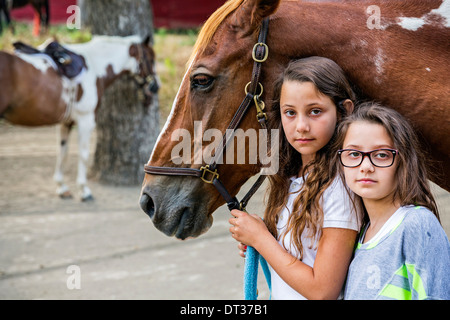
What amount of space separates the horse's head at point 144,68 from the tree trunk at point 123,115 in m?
0.12

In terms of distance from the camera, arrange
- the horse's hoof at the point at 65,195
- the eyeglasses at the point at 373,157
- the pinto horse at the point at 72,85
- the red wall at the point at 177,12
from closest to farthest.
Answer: the eyeglasses at the point at 373,157 < the pinto horse at the point at 72,85 < the horse's hoof at the point at 65,195 < the red wall at the point at 177,12

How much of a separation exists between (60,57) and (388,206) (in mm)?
5304

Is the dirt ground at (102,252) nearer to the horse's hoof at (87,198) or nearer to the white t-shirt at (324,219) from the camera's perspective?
the horse's hoof at (87,198)

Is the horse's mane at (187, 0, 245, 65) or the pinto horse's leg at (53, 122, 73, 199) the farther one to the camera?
the pinto horse's leg at (53, 122, 73, 199)

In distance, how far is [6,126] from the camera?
35.4ft

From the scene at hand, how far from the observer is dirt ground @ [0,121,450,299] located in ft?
12.5

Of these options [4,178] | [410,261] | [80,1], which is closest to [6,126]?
[4,178]

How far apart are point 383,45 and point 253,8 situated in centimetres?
48

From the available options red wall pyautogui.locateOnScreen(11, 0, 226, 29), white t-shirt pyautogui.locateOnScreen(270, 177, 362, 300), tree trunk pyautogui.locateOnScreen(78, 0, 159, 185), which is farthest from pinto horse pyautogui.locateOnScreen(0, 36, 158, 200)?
red wall pyautogui.locateOnScreen(11, 0, 226, 29)

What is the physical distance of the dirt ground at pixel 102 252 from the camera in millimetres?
3816

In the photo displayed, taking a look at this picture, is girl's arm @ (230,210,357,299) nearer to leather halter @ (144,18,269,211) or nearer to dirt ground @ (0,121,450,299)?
leather halter @ (144,18,269,211)

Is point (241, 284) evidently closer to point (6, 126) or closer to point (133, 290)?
point (133, 290)

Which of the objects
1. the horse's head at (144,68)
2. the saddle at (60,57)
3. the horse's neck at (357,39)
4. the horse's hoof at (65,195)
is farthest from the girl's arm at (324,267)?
the horse's head at (144,68)

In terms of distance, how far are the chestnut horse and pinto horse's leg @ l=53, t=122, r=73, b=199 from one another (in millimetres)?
4801
